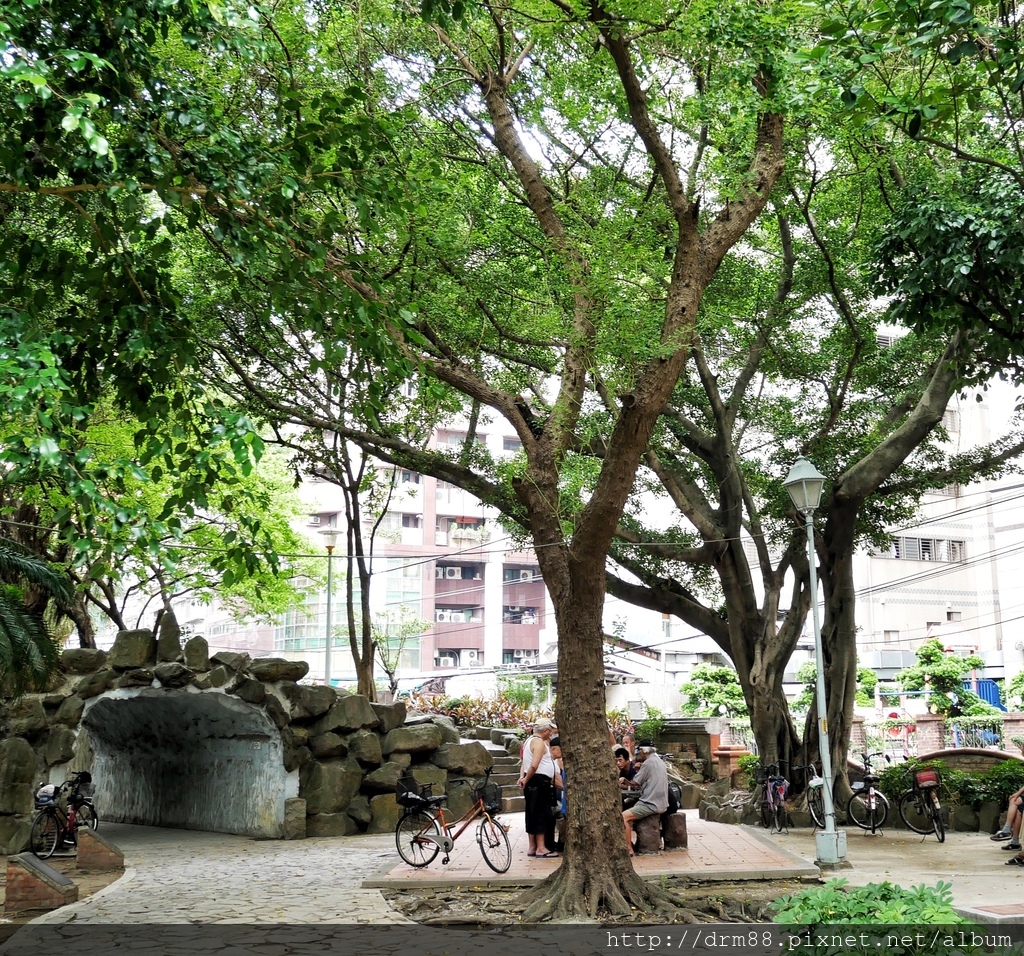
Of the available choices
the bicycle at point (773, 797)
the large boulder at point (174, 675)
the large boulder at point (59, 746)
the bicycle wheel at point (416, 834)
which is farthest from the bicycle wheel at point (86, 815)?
the bicycle at point (773, 797)

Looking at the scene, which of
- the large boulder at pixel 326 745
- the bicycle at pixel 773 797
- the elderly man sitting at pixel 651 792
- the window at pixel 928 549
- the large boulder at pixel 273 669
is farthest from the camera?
the window at pixel 928 549

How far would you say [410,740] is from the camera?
16609 millimetres

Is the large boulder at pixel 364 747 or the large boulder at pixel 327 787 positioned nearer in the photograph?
the large boulder at pixel 327 787

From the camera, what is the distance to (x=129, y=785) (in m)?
20.4

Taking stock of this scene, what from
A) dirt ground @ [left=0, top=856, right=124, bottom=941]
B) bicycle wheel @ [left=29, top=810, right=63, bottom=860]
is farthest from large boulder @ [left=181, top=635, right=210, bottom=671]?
dirt ground @ [left=0, top=856, right=124, bottom=941]

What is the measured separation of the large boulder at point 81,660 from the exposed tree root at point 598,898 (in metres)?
9.78

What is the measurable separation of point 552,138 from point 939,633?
29339 millimetres

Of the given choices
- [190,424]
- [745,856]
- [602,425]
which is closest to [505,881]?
[745,856]

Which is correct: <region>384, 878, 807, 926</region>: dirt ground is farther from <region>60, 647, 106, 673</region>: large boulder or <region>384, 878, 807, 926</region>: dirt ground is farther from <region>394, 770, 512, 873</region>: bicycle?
<region>60, 647, 106, 673</region>: large boulder

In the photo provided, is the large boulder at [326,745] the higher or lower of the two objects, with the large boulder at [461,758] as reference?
higher

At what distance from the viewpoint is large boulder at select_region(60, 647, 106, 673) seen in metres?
16.0

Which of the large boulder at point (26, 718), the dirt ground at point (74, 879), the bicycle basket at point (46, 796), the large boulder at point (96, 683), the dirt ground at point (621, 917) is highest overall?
the large boulder at point (96, 683)

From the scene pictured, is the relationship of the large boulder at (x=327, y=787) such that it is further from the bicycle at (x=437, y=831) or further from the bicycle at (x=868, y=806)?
the bicycle at (x=868, y=806)

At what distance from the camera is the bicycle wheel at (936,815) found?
1313 cm
